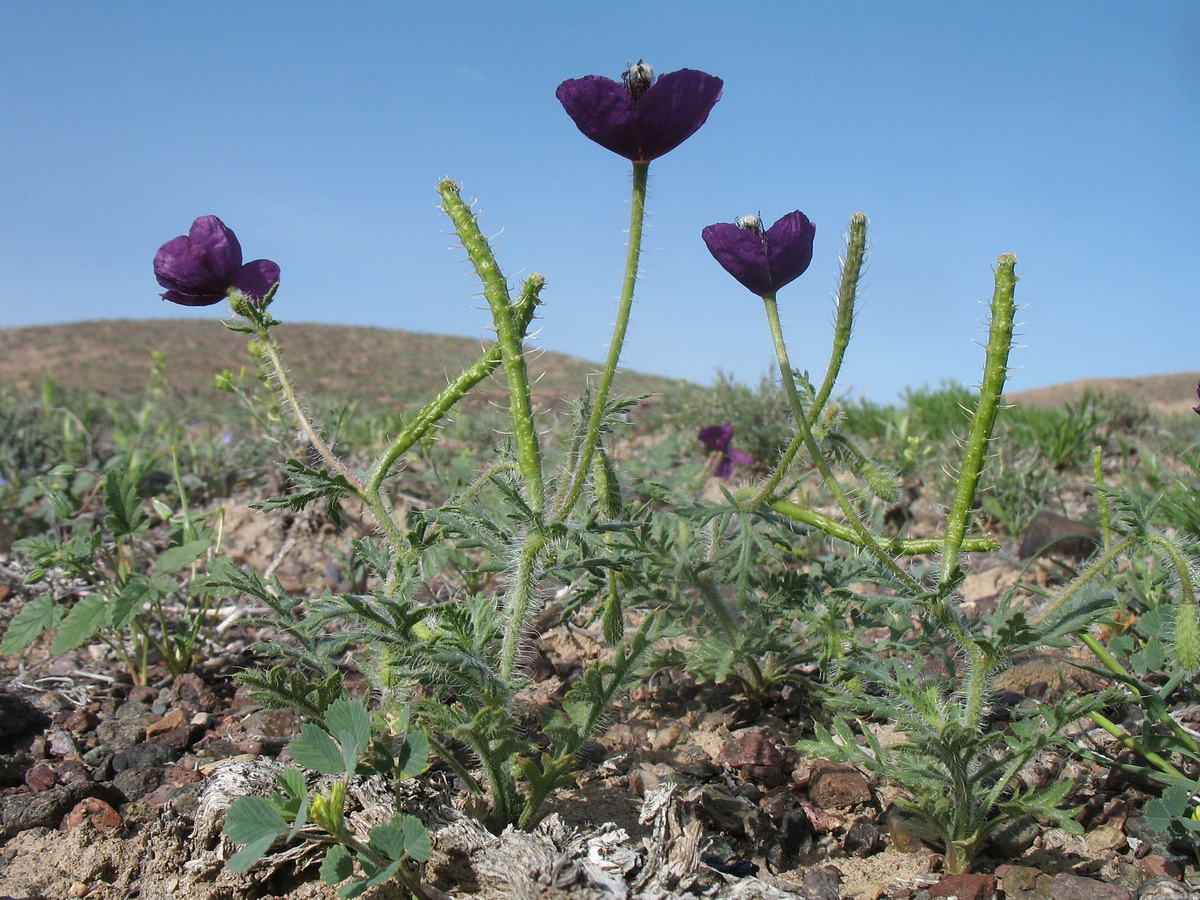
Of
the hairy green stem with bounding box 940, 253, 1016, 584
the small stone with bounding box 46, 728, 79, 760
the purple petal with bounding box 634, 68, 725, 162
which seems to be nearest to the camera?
the hairy green stem with bounding box 940, 253, 1016, 584

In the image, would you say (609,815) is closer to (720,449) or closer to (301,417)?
(301,417)

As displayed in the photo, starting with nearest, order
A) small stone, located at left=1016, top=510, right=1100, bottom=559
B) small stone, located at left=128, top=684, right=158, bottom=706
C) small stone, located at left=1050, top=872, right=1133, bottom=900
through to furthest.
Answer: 1. small stone, located at left=1050, top=872, right=1133, bottom=900
2. small stone, located at left=128, top=684, right=158, bottom=706
3. small stone, located at left=1016, top=510, right=1100, bottom=559

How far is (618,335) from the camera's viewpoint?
1.55 meters

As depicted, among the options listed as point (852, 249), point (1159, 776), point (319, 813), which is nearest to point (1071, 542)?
point (1159, 776)

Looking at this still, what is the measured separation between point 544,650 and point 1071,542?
6.81ft

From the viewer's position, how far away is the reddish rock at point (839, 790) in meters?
1.97

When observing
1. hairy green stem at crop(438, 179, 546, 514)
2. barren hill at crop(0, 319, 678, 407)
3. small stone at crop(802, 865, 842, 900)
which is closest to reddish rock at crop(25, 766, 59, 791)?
hairy green stem at crop(438, 179, 546, 514)

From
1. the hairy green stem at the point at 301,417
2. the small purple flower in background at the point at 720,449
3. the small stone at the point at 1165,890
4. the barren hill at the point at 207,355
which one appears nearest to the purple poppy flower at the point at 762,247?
the hairy green stem at the point at 301,417

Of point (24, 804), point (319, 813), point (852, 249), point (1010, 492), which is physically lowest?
point (24, 804)

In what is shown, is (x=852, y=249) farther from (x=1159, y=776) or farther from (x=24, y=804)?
(x=24, y=804)

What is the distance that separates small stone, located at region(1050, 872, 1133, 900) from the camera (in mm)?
1626

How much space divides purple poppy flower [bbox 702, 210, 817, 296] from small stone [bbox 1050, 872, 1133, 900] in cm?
126

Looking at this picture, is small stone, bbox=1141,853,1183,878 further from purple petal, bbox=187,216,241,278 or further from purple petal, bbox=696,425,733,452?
purple petal, bbox=187,216,241,278

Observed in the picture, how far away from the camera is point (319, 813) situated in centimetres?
138
